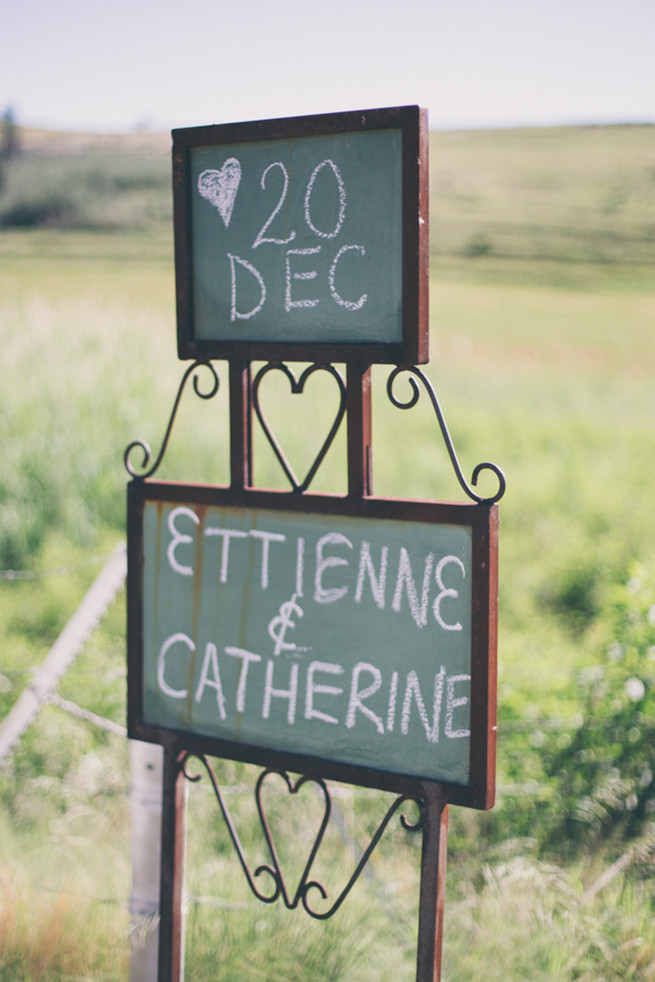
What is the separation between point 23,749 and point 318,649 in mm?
2305

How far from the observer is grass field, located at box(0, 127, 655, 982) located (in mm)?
2203

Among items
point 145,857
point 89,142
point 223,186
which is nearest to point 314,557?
point 223,186

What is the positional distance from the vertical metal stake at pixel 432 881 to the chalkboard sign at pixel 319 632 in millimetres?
43

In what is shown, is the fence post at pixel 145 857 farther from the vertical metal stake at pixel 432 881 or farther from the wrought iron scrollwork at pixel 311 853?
the vertical metal stake at pixel 432 881

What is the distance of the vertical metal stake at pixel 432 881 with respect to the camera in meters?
1.62

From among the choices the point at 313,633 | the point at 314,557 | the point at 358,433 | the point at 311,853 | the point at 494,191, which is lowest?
the point at 311,853

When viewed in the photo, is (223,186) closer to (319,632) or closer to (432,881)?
(319,632)

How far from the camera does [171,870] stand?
190cm

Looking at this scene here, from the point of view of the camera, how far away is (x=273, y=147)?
1689mm

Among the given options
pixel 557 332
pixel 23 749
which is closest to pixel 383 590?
pixel 23 749

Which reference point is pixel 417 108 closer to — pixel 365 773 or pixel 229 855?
pixel 365 773

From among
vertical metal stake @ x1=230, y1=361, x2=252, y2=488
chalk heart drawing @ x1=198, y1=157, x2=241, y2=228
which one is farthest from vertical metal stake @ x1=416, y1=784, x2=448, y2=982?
chalk heart drawing @ x1=198, y1=157, x2=241, y2=228

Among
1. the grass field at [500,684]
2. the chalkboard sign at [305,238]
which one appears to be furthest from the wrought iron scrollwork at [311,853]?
the chalkboard sign at [305,238]

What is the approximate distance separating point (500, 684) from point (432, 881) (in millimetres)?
2154
